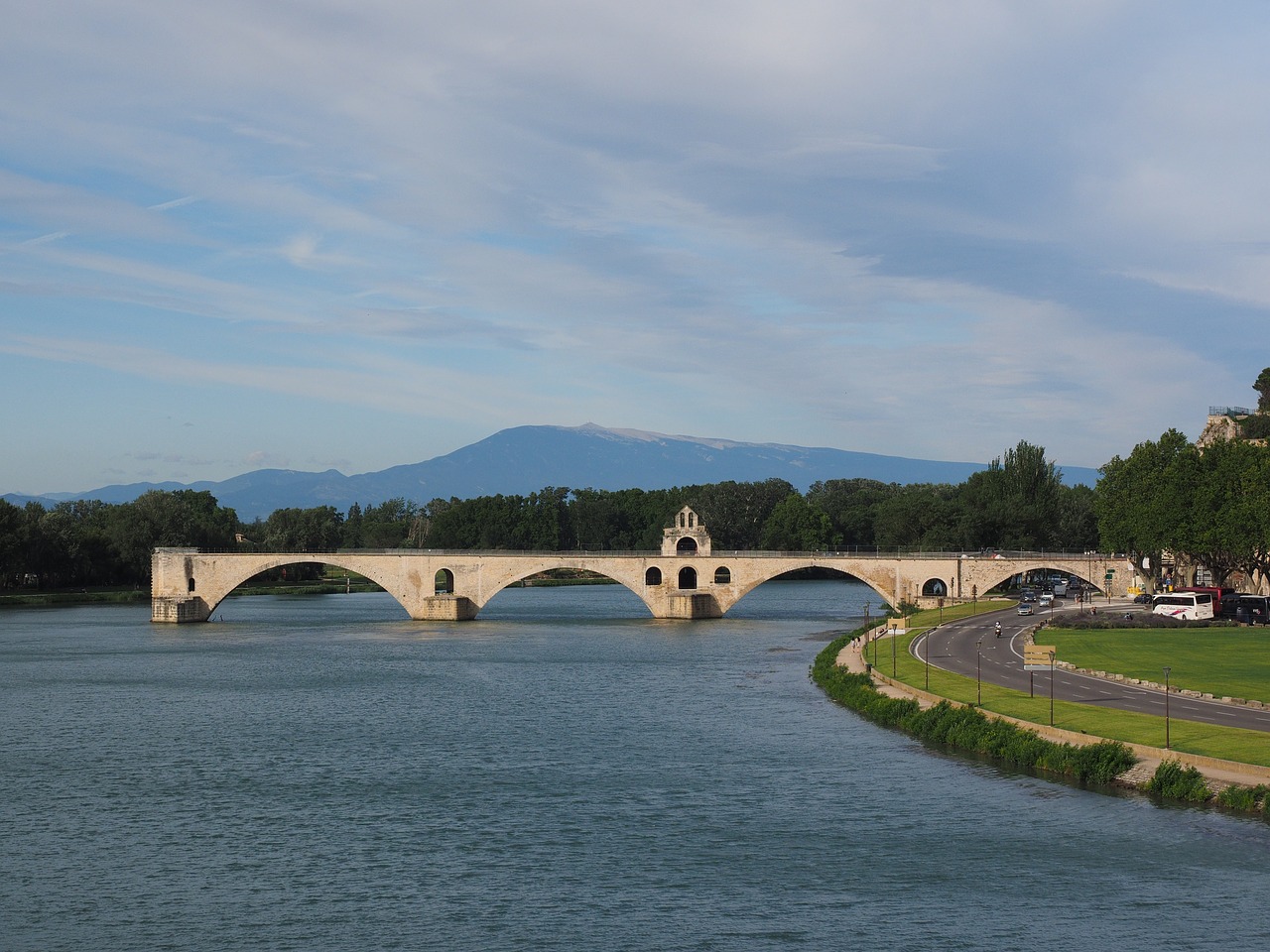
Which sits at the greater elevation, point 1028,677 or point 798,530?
point 798,530

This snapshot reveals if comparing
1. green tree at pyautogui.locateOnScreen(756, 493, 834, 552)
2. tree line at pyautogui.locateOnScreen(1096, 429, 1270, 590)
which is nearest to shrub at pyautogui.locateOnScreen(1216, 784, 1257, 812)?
tree line at pyautogui.locateOnScreen(1096, 429, 1270, 590)

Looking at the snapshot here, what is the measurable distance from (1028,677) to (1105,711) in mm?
10174

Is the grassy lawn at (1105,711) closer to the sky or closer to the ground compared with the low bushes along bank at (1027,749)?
closer to the sky

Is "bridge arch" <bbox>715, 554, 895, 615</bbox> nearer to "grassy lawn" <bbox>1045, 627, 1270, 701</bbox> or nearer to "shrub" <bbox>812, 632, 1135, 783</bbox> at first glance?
"grassy lawn" <bbox>1045, 627, 1270, 701</bbox>

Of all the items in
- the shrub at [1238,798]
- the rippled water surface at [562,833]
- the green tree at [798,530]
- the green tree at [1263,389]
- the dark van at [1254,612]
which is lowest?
the rippled water surface at [562,833]

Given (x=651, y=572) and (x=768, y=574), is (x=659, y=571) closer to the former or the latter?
(x=651, y=572)

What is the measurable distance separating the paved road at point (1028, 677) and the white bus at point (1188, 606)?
8057 millimetres

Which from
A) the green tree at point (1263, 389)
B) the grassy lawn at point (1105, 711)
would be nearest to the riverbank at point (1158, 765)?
the grassy lawn at point (1105, 711)

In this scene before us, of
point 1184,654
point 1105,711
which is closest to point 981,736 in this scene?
point 1105,711

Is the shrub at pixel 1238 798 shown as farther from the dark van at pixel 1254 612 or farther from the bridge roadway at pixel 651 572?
the bridge roadway at pixel 651 572

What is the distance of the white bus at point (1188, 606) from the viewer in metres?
77.9

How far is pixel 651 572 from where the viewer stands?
11381 centimetres

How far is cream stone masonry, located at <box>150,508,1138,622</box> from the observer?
106 m

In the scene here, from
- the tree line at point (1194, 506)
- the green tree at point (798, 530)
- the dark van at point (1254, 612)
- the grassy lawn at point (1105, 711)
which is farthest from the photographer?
the green tree at point (798, 530)
